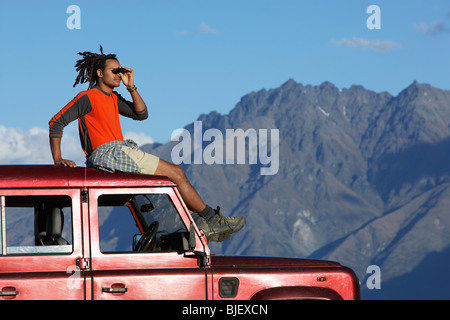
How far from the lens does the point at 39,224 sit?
8.85 meters

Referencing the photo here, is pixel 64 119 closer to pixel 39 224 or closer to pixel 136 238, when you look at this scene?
pixel 39 224

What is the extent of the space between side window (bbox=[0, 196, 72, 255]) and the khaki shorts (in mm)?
852

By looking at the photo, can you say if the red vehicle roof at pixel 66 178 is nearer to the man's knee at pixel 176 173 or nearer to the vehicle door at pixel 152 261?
the vehicle door at pixel 152 261

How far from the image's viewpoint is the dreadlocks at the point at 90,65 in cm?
917

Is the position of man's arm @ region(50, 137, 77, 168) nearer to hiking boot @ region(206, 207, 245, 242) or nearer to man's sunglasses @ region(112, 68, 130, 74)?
man's sunglasses @ region(112, 68, 130, 74)

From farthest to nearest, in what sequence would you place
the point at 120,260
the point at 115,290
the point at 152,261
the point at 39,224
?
the point at 39,224, the point at 152,261, the point at 120,260, the point at 115,290

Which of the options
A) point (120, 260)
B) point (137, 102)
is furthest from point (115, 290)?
point (137, 102)

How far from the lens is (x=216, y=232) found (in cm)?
850

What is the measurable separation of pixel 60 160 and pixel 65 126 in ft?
1.21

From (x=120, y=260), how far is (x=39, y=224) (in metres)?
1.56

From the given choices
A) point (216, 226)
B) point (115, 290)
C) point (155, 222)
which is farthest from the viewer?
point (216, 226)

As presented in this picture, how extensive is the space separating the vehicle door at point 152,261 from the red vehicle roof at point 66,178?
0.07 metres

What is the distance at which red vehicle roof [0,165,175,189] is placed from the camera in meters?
7.65

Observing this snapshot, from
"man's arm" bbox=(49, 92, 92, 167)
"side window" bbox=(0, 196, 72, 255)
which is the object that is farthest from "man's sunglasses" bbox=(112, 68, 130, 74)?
"side window" bbox=(0, 196, 72, 255)
